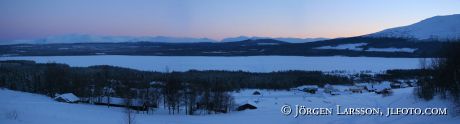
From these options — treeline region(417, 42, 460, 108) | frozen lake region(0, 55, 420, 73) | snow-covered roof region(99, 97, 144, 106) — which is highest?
treeline region(417, 42, 460, 108)

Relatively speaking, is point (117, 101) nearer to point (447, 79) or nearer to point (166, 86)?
point (166, 86)

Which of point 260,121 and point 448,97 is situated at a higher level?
point 448,97

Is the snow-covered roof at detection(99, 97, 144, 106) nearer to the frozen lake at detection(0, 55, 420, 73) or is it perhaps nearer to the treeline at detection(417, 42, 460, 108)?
the treeline at detection(417, 42, 460, 108)

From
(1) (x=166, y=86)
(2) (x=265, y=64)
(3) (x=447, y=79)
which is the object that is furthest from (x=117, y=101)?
(2) (x=265, y=64)

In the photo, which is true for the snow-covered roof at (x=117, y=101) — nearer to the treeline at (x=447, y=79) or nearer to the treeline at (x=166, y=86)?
the treeline at (x=166, y=86)

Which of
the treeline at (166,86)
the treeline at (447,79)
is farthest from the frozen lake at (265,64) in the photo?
the treeline at (447,79)

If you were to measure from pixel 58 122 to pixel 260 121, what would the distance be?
13513 millimetres

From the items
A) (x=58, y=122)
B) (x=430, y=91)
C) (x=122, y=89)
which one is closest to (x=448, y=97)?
(x=430, y=91)

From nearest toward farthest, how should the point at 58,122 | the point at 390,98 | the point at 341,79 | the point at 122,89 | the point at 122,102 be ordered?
the point at 58,122 < the point at 390,98 < the point at 122,102 < the point at 122,89 < the point at 341,79

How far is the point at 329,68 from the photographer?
112812 millimetres

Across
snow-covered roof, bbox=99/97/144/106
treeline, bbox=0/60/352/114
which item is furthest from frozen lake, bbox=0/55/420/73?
snow-covered roof, bbox=99/97/144/106

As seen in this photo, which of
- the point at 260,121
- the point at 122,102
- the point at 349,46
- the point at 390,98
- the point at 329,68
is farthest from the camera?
the point at 349,46

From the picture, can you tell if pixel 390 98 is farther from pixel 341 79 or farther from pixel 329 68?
pixel 329 68

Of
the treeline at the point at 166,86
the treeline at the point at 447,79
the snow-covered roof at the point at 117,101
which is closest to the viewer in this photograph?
the treeline at the point at 447,79
